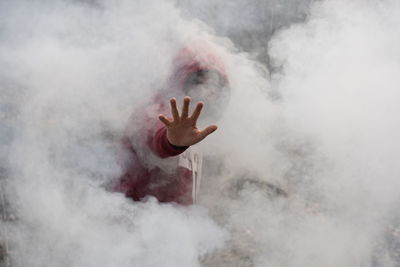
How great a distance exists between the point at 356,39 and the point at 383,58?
252mm

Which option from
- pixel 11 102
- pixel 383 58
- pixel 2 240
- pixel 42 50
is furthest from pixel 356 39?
pixel 2 240

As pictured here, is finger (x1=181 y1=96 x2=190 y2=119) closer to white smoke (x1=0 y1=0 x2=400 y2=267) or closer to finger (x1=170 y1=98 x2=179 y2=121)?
finger (x1=170 y1=98 x2=179 y2=121)

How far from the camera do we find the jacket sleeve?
1979 millimetres

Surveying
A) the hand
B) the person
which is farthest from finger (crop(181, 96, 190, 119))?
the person

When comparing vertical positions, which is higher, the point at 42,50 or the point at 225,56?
the point at 225,56

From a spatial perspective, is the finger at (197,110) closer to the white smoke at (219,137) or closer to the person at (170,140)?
the person at (170,140)

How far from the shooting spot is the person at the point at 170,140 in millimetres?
2154

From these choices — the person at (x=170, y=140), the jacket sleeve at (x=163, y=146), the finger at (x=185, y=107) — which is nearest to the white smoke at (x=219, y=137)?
the person at (x=170, y=140)

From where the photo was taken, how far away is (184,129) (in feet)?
6.14

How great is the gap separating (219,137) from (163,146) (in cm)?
116

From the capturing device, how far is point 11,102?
2365 millimetres

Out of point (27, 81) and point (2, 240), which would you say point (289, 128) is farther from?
point (2, 240)

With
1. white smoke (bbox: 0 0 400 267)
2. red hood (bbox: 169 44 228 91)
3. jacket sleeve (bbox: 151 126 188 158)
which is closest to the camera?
jacket sleeve (bbox: 151 126 188 158)

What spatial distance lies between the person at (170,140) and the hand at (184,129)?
3 cm
